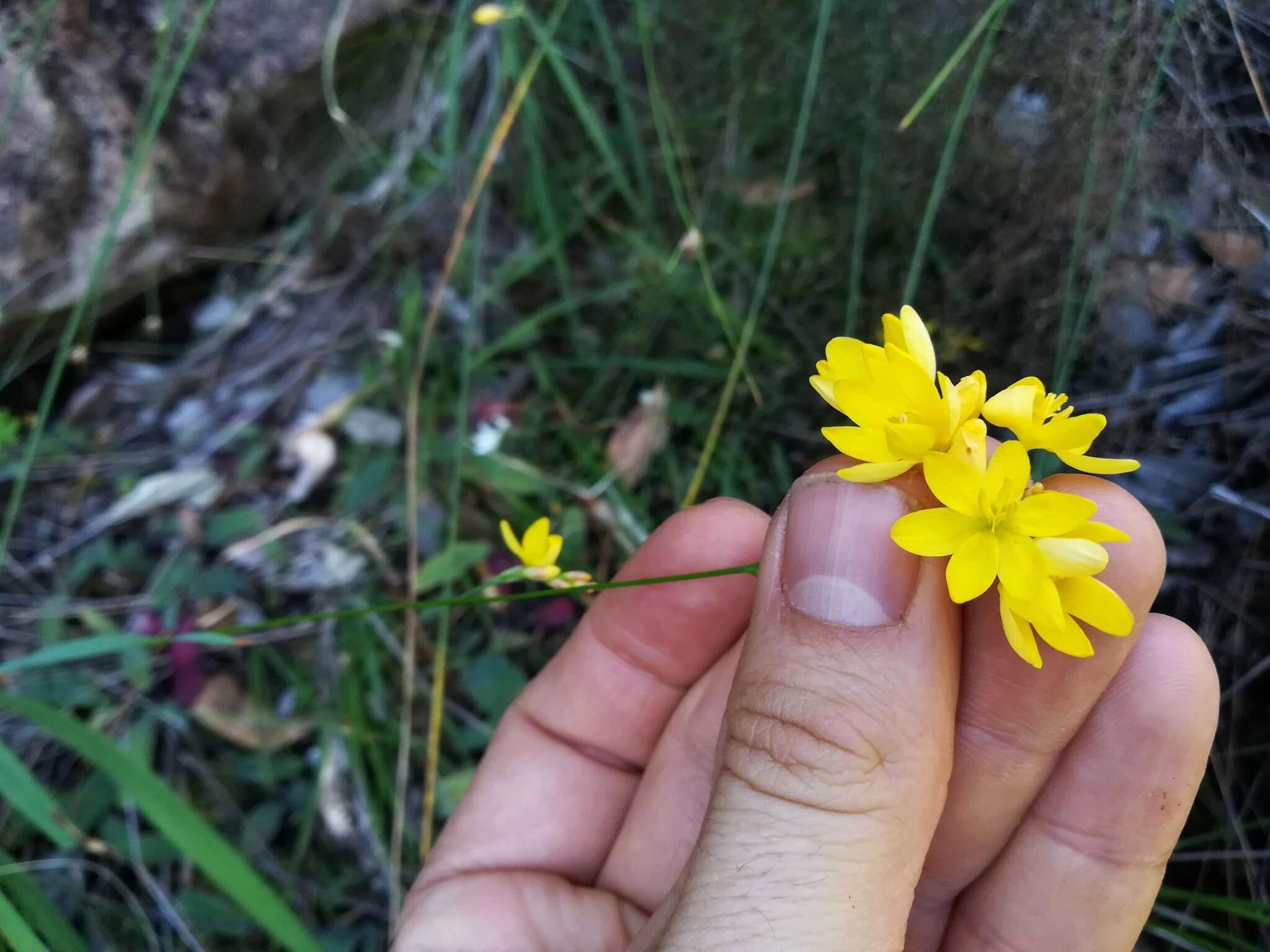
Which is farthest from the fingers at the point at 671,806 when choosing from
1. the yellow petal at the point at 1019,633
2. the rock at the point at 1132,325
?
the rock at the point at 1132,325

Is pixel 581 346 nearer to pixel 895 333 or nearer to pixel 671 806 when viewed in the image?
pixel 671 806

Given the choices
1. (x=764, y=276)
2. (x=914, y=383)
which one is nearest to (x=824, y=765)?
(x=914, y=383)

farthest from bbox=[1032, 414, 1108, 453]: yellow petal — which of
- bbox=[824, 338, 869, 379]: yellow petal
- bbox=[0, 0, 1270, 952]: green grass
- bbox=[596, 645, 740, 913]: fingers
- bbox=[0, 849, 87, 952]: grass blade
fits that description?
bbox=[0, 849, 87, 952]: grass blade

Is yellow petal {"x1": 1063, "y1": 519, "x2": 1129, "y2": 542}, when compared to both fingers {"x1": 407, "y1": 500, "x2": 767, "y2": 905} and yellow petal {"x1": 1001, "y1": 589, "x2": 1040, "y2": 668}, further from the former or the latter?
fingers {"x1": 407, "y1": 500, "x2": 767, "y2": 905}

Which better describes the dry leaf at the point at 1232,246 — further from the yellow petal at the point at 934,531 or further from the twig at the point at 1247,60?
the yellow petal at the point at 934,531

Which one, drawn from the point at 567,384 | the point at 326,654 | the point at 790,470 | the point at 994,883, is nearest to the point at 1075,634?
the point at 994,883

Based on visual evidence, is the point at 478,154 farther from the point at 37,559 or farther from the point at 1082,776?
the point at 1082,776
